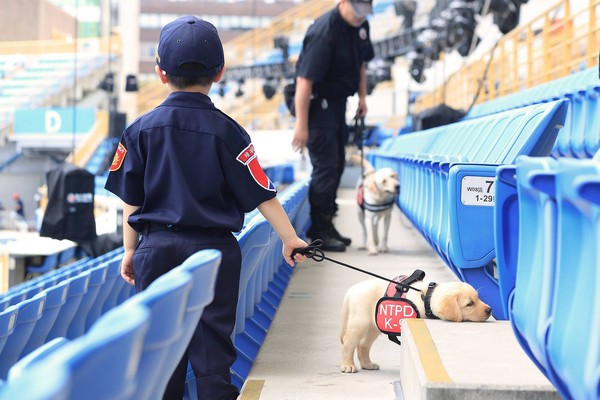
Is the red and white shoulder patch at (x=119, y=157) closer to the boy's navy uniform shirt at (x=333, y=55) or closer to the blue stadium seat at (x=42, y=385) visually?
the blue stadium seat at (x=42, y=385)

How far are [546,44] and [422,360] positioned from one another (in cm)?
789

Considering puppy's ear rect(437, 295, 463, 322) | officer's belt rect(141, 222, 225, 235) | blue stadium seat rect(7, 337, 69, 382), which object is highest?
officer's belt rect(141, 222, 225, 235)

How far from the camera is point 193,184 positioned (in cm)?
Answer: 245

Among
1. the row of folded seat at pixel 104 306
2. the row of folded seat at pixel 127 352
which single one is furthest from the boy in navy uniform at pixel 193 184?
the row of folded seat at pixel 127 352

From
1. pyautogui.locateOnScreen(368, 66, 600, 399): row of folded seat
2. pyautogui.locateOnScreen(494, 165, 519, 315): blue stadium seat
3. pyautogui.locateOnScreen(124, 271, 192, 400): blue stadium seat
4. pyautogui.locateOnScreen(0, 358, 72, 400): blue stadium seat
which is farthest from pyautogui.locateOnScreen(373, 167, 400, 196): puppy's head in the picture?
pyautogui.locateOnScreen(0, 358, 72, 400): blue stadium seat

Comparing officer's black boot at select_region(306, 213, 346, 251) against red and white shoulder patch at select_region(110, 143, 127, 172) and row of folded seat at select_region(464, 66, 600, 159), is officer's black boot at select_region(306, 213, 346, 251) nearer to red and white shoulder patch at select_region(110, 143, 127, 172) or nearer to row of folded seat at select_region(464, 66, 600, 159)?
row of folded seat at select_region(464, 66, 600, 159)

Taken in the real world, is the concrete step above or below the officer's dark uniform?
below

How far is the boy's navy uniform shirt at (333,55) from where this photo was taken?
5.57 m

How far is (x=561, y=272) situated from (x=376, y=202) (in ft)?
Answer: 15.6

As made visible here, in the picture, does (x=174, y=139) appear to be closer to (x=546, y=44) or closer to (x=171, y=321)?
(x=171, y=321)

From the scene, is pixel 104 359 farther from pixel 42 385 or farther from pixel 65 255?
pixel 65 255

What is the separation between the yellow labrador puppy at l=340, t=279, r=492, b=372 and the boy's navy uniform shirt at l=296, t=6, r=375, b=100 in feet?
8.58

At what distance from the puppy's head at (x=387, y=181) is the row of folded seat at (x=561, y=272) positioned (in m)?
4.02

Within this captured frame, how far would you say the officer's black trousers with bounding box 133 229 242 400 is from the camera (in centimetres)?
243
